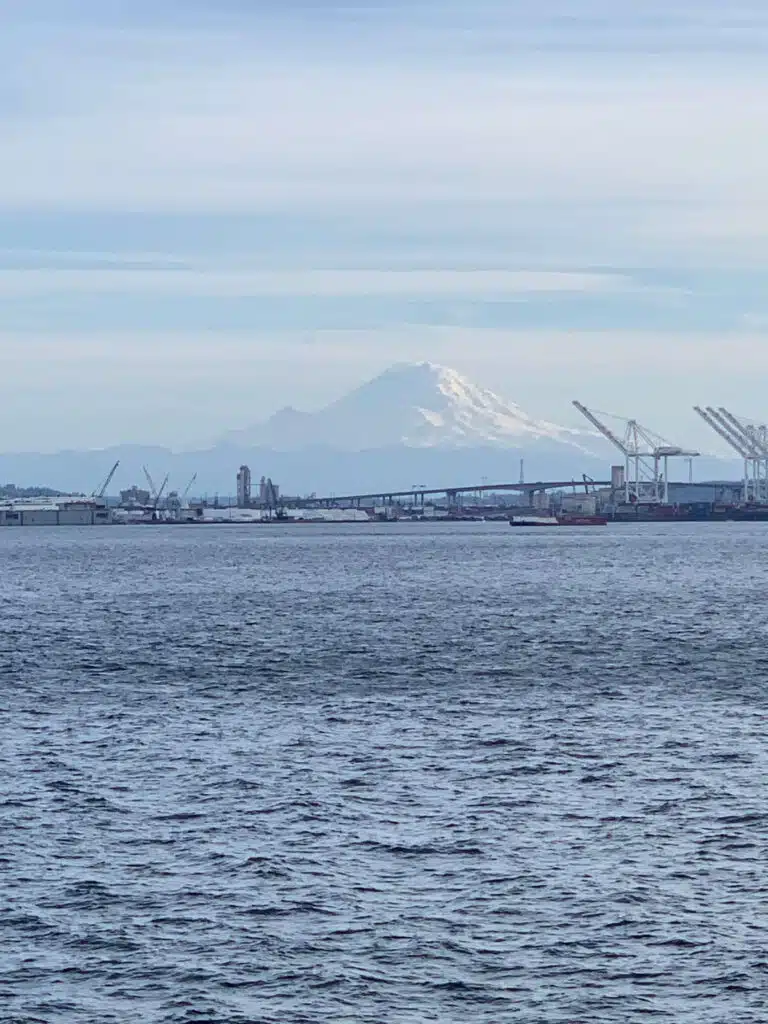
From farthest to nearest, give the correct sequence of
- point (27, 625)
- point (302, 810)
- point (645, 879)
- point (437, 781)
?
1. point (27, 625)
2. point (437, 781)
3. point (302, 810)
4. point (645, 879)

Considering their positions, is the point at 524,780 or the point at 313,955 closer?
the point at 313,955

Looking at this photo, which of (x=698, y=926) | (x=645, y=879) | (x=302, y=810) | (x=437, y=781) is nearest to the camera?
(x=698, y=926)

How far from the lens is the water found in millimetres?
16266

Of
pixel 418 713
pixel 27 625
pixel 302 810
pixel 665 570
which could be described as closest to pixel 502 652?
pixel 418 713

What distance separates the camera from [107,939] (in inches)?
692

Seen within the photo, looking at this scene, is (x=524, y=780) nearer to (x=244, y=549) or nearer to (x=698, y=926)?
(x=698, y=926)

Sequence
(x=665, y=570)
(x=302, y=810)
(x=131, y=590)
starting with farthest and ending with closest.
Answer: (x=665, y=570) < (x=131, y=590) < (x=302, y=810)

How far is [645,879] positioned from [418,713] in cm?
1413

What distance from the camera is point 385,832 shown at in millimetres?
22094

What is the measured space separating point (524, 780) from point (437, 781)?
1.24m

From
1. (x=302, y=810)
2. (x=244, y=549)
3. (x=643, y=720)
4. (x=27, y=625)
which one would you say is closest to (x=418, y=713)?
(x=643, y=720)

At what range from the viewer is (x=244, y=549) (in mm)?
148500

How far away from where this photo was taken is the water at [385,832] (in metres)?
16.3

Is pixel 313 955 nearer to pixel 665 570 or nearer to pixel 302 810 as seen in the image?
pixel 302 810
